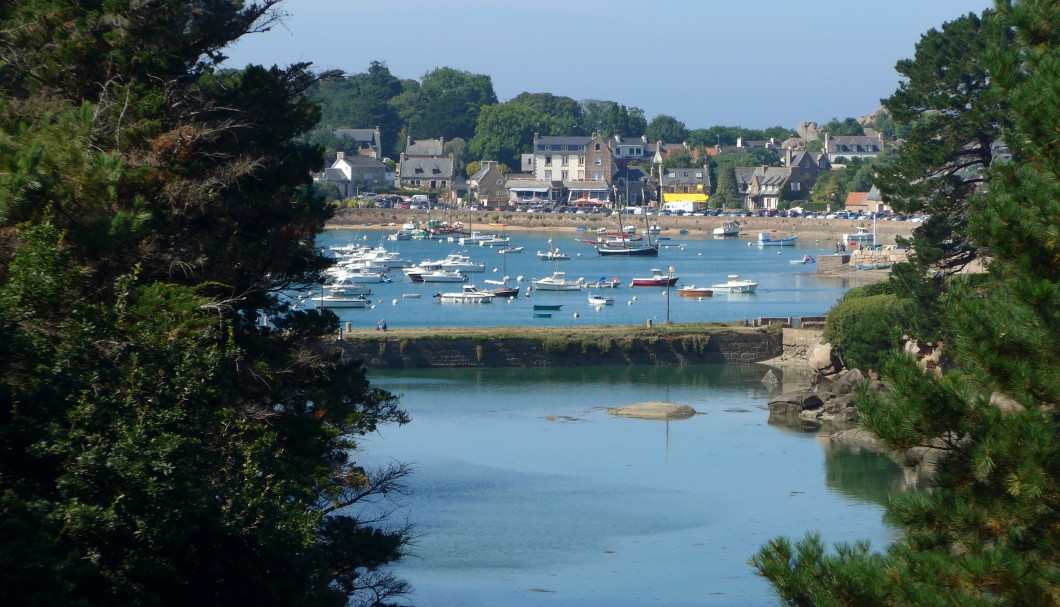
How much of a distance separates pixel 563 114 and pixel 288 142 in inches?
5009

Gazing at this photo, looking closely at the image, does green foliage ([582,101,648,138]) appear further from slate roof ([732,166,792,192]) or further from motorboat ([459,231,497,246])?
motorboat ([459,231,497,246])

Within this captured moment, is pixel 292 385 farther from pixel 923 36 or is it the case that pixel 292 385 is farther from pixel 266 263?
pixel 923 36

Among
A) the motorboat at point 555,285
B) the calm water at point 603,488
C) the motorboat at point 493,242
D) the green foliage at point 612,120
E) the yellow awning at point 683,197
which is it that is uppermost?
the green foliage at point 612,120

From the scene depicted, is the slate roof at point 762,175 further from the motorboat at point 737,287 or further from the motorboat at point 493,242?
the motorboat at point 737,287

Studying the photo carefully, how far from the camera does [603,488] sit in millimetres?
25688

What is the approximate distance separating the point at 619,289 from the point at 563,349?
87.4 ft

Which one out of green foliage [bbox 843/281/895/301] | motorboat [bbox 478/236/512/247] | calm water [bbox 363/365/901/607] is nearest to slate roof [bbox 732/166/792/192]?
motorboat [bbox 478/236/512/247]

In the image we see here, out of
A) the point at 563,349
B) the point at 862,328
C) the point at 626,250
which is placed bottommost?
the point at 563,349

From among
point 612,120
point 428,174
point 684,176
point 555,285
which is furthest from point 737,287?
point 612,120

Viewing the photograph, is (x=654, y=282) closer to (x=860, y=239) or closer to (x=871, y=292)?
(x=860, y=239)

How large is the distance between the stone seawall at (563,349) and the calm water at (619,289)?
11.5 meters

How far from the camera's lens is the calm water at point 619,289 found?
176 ft

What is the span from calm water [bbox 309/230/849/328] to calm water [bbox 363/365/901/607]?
603 inches

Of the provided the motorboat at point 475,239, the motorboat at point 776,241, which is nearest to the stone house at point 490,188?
the motorboat at point 475,239
